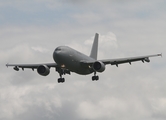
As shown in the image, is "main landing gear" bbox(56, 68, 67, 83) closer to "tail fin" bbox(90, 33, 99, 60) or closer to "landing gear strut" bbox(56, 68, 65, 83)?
"landing gear strut" bbox(56, 68, 65, 83)

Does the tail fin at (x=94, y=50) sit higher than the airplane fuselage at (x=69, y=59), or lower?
higher

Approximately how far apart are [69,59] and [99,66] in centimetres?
654

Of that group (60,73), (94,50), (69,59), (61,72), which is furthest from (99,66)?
(94,50)

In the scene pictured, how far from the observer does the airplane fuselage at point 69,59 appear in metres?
94.8

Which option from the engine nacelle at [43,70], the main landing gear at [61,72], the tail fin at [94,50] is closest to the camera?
the engine nacelle at [43,70]

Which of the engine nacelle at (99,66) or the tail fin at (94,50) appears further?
the tail fin at (94,50)

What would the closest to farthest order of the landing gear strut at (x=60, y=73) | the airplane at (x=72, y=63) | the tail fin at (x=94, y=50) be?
the airplane at (x=72, y=63) → the landing gear strut at (x=60, y=73) → the tail fin at (x=94, y=50)

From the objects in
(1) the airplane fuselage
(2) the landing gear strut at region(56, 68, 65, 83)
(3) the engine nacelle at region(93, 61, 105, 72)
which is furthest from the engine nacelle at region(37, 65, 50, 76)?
(3) the engine nacelle at region(93, 61, 105, 72)

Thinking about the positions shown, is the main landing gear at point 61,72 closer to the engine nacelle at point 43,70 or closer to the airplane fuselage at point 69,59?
the engine nacelle at point 43,70

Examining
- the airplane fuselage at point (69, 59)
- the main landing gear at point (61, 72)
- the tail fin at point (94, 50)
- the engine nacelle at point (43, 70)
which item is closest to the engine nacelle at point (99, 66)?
the airplane fuselage at point (69, 59)

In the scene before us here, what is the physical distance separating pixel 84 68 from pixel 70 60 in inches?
176

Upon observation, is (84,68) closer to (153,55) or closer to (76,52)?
(76,52)

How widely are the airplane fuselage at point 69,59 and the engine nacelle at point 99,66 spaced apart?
1.37 m

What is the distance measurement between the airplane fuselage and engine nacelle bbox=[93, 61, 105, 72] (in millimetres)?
1368
